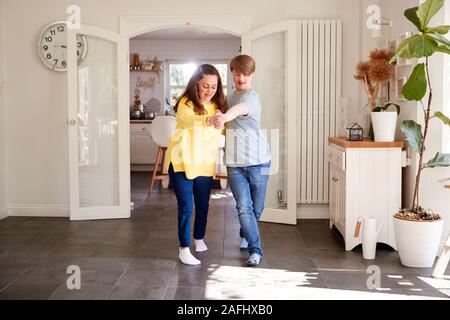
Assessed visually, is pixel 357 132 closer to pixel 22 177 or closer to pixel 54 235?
pixel 54 235

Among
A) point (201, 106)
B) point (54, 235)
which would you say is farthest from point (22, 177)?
point (201, 106)

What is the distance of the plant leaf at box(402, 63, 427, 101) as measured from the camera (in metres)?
4.15

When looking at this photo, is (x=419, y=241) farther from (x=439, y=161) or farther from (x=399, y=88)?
(x=399, y=88)

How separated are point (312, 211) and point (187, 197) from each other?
8.08 ft

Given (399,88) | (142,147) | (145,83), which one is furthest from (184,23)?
(145,83)

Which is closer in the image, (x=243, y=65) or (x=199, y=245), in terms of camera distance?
(x=243, y=65)

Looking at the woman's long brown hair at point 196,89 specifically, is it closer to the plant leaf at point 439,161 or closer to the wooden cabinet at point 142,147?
the plant leaf at point 439,161

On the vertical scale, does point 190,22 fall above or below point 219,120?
above

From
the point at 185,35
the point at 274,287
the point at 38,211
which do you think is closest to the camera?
the point at 274,287

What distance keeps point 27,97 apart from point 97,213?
1479 mm

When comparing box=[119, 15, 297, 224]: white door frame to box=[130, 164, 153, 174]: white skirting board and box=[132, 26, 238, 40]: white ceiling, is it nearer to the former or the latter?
box=[132, 26, 238, 40]: white ceiling

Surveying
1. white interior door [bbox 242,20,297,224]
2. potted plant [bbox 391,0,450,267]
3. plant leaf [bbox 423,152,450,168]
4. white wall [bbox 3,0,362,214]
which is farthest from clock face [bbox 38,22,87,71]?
plant leaf [bbox 423,152,450,168]

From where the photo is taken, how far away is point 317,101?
6199mm

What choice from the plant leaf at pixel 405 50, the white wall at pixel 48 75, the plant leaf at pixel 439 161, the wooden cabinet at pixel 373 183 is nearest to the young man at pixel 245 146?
the wooden cabinet at pixel 373 183
